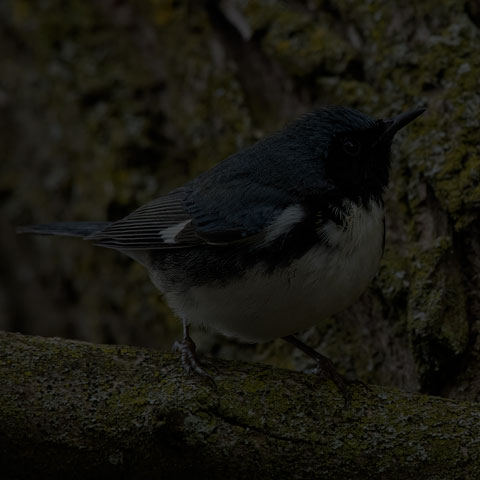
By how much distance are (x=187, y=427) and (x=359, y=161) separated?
1.49 metres

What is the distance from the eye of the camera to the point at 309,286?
2.93 metres

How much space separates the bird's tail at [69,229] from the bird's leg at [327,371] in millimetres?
1244

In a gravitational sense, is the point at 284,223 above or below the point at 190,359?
above

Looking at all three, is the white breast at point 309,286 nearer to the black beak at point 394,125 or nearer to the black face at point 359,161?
the black face at point 359,161

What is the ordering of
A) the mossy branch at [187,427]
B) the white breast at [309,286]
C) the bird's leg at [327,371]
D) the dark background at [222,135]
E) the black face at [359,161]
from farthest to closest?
1. the dark background at [222,135]
2. the black face at [359,161]
3. the white breast at [309,286]
4. the bird's leg at [327,371]
5. the mossy branch at [187,427]

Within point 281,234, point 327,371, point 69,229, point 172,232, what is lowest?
point 327,371

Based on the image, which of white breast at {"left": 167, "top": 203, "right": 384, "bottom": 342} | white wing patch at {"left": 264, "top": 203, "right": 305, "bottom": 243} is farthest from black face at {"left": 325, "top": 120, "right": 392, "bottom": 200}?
white wing patch at {"left": 264, "top": 203, "right": 305, "bottom": 243}

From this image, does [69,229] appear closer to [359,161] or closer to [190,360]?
[190,360]

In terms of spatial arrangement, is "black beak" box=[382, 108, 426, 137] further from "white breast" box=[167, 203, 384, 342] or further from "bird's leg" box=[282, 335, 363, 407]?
"bird's leg" box=[282, 335, 363, 407]

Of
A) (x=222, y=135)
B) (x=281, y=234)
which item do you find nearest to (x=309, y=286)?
(x=281, y=234)

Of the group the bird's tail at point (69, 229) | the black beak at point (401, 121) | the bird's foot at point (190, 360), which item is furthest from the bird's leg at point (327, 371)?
the bird's tail at point (69, 229)

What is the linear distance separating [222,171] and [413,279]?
102cm

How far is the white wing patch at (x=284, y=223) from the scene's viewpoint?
297 cm

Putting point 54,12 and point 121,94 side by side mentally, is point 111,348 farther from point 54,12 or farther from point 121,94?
point 54,12
